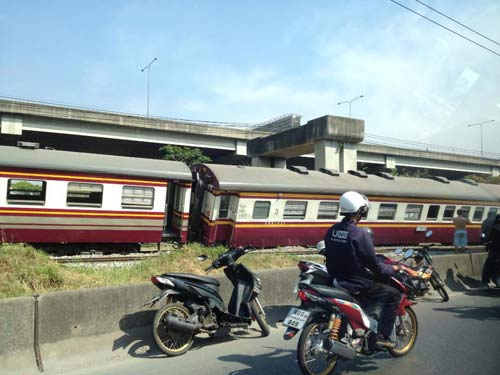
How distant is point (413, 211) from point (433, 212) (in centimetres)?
148

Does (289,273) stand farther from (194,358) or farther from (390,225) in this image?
(390,225)

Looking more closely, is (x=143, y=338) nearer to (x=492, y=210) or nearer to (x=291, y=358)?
(x=291, y=358)

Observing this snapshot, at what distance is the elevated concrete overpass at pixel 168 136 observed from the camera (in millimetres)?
24967

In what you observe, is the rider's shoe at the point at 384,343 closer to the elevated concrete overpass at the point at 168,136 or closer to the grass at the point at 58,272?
the grass at the point at 58,272

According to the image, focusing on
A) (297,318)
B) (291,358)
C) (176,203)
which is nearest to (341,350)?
(297,318)

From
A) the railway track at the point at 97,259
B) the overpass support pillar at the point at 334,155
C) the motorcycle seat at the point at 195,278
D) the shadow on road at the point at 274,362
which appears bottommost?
the railway track at the point at 97,259

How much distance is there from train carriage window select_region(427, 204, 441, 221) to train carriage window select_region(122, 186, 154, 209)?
13057 millimetres

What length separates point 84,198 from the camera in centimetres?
1395

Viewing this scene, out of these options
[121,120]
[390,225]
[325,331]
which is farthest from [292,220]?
[121,120]

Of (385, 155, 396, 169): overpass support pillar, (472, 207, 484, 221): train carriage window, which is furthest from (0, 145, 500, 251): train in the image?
(385, 155, 396, 169): overpass support pillar

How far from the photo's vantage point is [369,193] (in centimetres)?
1877

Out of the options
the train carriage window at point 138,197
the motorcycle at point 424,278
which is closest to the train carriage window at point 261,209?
the train carriage window at point 138,197

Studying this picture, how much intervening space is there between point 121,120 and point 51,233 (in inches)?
869

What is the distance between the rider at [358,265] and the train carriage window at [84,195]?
10.5 m
